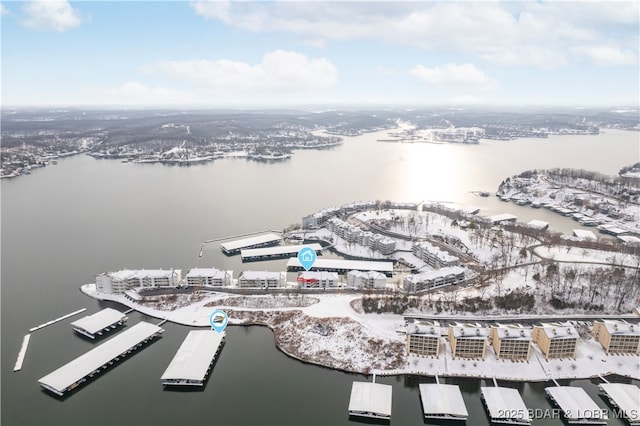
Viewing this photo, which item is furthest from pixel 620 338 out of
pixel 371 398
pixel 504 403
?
pixel 371 398

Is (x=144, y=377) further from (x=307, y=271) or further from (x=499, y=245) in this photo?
(x=499, y=245)

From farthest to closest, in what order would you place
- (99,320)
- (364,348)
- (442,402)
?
1. (99,320)
2. (364,348)
3. (442,402)

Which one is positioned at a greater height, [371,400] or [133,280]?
[133,280]

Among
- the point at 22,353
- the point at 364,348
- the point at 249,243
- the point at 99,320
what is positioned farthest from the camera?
the point at 249,243

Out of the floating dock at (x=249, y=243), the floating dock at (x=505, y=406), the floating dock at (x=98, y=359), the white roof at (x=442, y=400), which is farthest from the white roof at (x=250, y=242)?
the floating dock at (x=505, y=406)

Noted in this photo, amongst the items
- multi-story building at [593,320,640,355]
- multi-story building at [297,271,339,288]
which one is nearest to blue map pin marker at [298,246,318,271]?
multi-story building at [297,271,339,288]

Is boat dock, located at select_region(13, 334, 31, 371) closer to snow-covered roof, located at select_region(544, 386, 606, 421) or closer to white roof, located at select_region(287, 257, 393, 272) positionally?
white roof, located at select_region(287, 257, 393, 272)

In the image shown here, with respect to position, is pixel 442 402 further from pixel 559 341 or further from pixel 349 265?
pixel 349 265
